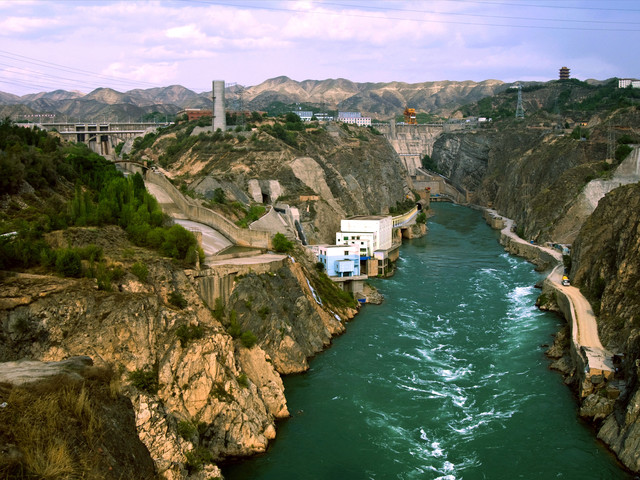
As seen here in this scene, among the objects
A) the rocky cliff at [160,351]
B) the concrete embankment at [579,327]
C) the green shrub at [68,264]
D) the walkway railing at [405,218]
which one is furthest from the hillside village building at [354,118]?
the green shrub at [68,264]

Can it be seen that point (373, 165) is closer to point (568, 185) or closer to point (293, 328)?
point (568, 185)

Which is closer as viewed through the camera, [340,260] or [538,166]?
[340,260]

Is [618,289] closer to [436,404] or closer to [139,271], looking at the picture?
[436,404]

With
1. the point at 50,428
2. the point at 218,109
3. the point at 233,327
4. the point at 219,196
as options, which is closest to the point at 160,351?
the point at 233,327

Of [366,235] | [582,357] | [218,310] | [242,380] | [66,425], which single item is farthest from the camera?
[366,235]

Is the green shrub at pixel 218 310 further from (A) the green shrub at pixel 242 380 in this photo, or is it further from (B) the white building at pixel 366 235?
(B) the white building at pixel 366 235

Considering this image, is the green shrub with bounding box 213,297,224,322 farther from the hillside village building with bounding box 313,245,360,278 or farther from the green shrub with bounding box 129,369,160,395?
the hillside village building with bounding box 313,245,360,278

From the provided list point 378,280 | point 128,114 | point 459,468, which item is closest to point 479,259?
point 378,280
